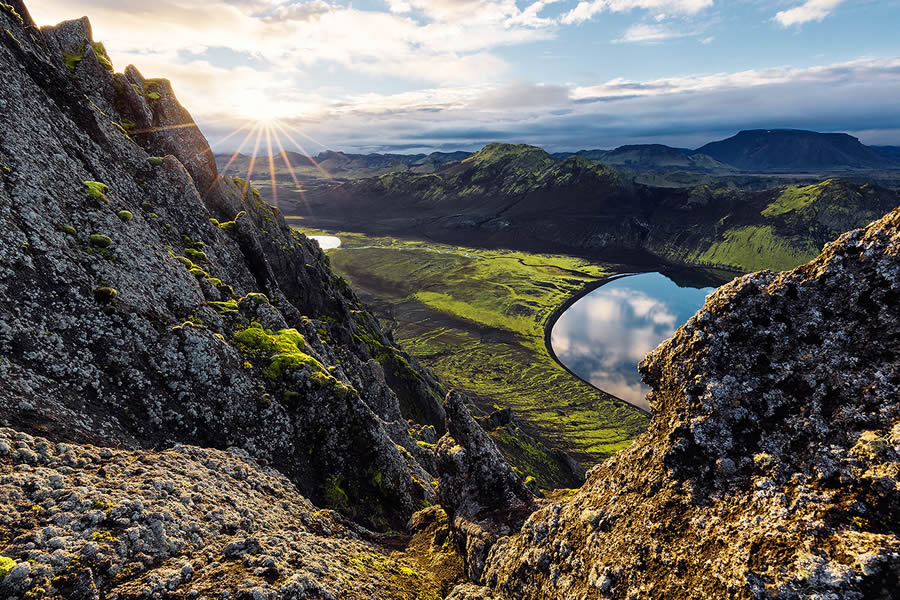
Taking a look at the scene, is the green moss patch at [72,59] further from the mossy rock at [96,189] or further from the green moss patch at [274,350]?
the green moss patch at [274,350]

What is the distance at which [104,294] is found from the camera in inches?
1013

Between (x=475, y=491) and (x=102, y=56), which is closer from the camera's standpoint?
(x=475, y=491)

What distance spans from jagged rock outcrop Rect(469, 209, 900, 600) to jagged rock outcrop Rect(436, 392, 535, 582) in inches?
210

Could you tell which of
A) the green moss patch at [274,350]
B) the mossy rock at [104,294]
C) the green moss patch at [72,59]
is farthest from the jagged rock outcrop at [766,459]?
the green moss patch at [72,59]

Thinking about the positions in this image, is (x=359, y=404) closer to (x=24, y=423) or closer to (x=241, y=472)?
(x=241, y=472)

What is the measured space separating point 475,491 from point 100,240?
3003 cm

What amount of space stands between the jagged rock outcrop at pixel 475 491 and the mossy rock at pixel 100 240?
2590 cm

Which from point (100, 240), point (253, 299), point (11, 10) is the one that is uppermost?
point (11, 10)

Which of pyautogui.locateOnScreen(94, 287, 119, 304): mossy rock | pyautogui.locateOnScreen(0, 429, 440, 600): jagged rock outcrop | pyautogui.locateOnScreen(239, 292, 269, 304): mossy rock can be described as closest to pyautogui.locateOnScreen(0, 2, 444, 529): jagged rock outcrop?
pyautogui.locateOnScreen(94, 287, 119, 304): mossy rock

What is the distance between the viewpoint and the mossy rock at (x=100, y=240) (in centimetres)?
2831

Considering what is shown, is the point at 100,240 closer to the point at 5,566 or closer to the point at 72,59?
the point at 5,566

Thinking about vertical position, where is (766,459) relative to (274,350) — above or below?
above

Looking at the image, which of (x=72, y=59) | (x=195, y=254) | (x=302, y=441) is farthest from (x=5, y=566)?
(x=72, y=59)

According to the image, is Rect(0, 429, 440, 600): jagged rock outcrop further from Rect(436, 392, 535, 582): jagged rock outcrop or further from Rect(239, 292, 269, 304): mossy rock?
Rect(239, 292, 269, 304): mossy rock
